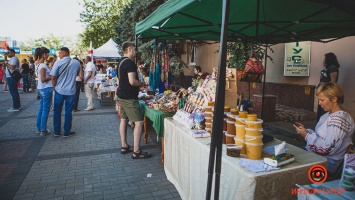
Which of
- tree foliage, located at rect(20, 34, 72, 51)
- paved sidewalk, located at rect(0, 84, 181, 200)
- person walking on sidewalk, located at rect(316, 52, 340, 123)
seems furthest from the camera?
tree foliage, located at rect(20, 34, 72, 51)

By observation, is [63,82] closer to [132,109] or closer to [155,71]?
[155,71]

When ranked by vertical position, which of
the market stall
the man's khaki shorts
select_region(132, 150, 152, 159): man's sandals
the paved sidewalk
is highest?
the man's khaki shorts

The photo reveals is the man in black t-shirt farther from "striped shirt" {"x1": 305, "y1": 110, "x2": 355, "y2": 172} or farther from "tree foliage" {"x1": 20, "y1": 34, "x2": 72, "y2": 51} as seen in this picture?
"tree foliage" {"x1": 20, "y1": 34, "x2": 72, "y2": 51}

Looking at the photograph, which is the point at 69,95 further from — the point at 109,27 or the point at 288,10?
the point at 109,27

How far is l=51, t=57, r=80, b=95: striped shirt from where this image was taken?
5777 millimetres

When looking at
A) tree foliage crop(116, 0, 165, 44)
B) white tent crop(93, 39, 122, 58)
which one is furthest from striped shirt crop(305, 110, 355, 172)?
white tent crop(93, 39, 122, 58)

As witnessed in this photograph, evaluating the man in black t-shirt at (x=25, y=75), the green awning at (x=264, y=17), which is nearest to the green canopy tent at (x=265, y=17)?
the green awning at (x=264, y=17)

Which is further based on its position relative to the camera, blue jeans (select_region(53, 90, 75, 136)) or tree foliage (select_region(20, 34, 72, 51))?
tree foliage (select_region(20, 34, 72, 51))

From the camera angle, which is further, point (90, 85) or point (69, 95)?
point (90, 85)

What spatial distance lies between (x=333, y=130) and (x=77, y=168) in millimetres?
3788

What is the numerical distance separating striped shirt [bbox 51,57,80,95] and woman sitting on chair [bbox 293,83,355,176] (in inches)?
202

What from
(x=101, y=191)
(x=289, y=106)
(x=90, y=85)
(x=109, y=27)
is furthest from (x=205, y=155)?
(x=109, y=27)

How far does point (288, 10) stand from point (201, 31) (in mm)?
2003

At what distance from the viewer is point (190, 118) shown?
337 centimetres
